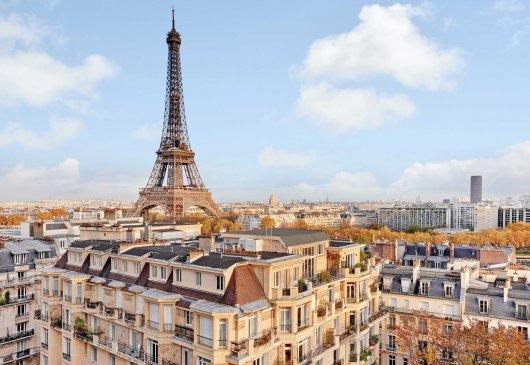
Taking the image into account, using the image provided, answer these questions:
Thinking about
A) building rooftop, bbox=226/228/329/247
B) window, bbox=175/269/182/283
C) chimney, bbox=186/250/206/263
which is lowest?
window, bbox=175/269/182/283

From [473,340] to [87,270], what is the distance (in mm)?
28836

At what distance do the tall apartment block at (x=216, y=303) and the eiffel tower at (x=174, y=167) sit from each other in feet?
186

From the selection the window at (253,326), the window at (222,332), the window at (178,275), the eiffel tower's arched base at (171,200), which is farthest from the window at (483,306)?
the eiffel tower's arched base at (171,200)

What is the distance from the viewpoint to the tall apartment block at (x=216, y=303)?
2144 cm

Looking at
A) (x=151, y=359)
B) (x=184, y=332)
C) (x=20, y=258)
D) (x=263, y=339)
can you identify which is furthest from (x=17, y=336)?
(x=263, y=339)

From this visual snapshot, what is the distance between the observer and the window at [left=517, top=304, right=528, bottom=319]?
31984mm

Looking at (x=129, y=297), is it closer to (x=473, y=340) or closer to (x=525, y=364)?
(x=473, y=340)

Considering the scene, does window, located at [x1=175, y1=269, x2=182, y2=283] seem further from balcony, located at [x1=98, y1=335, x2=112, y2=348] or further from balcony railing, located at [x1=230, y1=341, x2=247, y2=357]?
balcony, located at [x1=98, y1=335, x2=112, y2=348]

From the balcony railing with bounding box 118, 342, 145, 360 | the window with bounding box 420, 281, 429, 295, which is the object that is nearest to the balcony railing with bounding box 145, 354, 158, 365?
the balcony railing with bounding box 118, 342, 145, 360

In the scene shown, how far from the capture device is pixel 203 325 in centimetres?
2109

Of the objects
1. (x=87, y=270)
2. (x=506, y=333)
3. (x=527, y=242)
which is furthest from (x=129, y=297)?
(x=527, y=242)

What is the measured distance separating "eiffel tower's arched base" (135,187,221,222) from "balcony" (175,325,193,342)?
66.2 meters

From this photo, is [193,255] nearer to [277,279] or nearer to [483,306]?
[277,279]

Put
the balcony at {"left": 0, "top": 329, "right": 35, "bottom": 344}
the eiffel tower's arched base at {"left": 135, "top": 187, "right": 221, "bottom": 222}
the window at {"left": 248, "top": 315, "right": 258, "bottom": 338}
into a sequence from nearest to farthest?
the window at {"left": 248, "top": 315, "right": 258, "bottom": 338}, the balcony at {"left": 0, "top": 329, "right": 35, "bottom": 344}, the eiffel tower's arched base at {"left": 135, "top": 187, "right": 221, "bottom": 222}
